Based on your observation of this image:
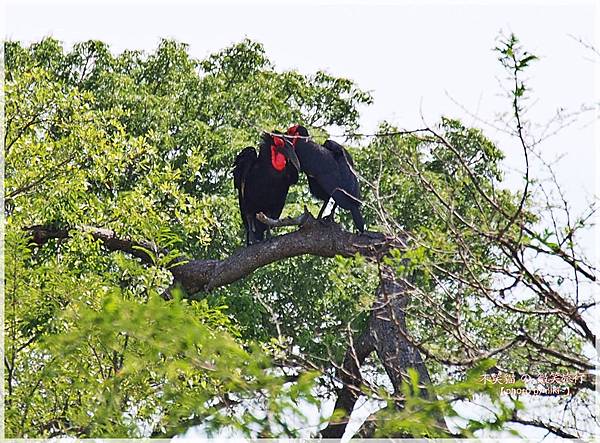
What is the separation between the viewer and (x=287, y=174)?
4.87m

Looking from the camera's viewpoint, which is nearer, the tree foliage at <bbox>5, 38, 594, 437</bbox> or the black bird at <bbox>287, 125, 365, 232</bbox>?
the tree foliage at <bbox>5, 38, 594, 437</bbox>

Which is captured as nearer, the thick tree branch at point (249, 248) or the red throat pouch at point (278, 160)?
the thick tree branch at point (249, 248)

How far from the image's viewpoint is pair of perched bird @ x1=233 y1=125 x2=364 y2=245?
14.6 feet

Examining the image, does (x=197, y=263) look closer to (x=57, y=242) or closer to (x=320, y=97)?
(x=57, y=242)

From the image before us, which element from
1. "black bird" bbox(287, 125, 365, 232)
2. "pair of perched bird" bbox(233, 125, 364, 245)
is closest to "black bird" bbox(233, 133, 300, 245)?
"pair of perched bird" bbox(233, 125, 364, 245)

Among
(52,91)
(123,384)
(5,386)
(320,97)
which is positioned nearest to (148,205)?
(52,91)

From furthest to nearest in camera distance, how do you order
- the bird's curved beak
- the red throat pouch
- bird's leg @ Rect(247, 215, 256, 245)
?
bird's leg @ Rect(247, 215, 256, 245) < the red throat pouch < the bird's curved beak

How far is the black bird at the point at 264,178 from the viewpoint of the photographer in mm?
4797

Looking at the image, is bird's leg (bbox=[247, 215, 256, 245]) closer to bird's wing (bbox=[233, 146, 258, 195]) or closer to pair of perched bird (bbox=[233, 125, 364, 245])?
pair of perched bird (bbox=[233, 125, 364, 245])

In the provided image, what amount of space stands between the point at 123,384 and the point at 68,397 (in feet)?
1.26

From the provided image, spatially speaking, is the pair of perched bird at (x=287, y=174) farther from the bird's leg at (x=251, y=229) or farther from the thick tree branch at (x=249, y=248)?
the thick tree branch at (x=249, y=248)

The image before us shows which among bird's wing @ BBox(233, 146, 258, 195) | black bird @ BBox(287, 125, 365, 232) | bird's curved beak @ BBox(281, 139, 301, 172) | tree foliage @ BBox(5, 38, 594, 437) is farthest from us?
bird's wing @ BBox(233, 146, 258, 195)

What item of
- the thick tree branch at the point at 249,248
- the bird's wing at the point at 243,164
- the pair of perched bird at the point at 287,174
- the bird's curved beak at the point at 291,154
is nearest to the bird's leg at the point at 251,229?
the pair of perched bird at the point at 287,174

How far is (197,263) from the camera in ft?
15.8
